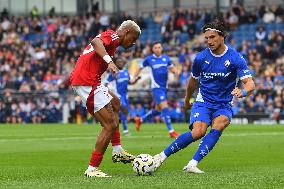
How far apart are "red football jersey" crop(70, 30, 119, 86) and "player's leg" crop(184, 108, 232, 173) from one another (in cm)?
178

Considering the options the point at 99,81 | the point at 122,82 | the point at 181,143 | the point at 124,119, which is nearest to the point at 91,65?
the point at 99,81

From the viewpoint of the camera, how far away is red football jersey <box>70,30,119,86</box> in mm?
12508

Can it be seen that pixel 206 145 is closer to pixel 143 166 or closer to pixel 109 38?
pixel 143 166

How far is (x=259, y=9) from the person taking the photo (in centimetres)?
4525

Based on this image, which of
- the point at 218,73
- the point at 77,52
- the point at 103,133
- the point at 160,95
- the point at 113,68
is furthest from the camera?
the point at 77,52

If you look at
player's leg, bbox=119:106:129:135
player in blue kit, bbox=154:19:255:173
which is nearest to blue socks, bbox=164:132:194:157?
player in blue kit, bbox=154:19:255:173

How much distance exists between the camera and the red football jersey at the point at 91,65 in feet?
41.0

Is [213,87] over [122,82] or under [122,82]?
over

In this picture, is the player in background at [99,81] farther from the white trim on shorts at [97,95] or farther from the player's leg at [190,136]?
→ the player's leg at [190,136]

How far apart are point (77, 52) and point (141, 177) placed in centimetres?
3718

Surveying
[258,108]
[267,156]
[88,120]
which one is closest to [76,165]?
[267,156]

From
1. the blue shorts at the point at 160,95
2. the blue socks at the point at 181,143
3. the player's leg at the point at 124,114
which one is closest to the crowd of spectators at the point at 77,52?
the player's leg at the point at 124,114

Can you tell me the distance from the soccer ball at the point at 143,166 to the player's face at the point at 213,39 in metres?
1.97

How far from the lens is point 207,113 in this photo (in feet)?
42.8
